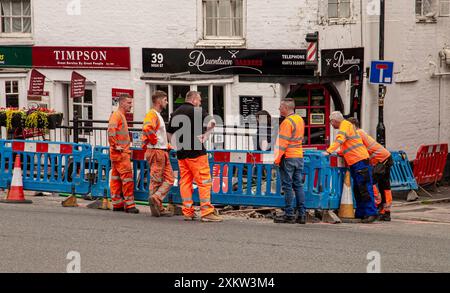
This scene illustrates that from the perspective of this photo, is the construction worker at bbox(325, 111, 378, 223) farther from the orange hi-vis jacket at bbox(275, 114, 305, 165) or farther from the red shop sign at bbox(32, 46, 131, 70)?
the red shop sign at bbox(32, 46, 131, 70)

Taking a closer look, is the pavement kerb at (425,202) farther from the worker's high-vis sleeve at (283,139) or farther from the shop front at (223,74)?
the worker's high-vis sleeve at (283,139)

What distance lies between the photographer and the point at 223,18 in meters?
21.9

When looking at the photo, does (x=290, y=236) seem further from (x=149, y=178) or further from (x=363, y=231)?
(x=149, y=178)

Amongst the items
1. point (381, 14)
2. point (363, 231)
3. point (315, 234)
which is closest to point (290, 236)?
point (315, 234)

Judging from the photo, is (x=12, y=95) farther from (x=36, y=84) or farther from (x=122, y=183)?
(x=122, y=183)

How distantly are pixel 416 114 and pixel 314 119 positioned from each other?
8.63 feet

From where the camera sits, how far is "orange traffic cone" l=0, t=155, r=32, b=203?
15.2 meters

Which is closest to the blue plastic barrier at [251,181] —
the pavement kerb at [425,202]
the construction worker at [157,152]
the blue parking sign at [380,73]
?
the construction worker at [157,152]

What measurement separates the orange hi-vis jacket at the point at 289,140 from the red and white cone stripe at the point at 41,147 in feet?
12.5

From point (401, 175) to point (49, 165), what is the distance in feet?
25.4

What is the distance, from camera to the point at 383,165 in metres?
14.2

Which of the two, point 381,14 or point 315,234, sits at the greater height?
point 381,14

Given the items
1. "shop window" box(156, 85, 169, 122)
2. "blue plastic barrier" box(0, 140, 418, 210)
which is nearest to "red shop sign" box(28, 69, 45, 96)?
"shop window" box(156, 85, 169, 122)

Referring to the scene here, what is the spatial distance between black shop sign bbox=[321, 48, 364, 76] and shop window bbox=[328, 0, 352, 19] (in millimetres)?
790
